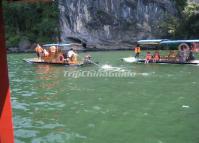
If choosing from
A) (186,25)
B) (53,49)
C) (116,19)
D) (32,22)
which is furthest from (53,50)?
(32,22)

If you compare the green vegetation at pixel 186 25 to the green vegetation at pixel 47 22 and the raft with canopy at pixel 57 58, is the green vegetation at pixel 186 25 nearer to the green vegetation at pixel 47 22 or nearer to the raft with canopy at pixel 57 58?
the green vegetation at pixel 47 22

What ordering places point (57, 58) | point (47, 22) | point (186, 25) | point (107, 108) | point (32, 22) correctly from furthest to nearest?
point (32, 22) → point (47, 22) → point (186, 25) → point (57, 58) → point (107, 108)

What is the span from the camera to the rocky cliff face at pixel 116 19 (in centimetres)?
5292

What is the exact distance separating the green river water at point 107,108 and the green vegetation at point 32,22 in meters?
32.5

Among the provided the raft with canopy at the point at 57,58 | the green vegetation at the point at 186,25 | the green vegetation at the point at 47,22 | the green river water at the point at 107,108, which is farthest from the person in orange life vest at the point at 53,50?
the green vegetation at the point at 186,25

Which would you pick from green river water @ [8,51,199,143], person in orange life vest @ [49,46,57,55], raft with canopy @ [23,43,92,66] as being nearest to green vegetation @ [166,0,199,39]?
raft with canopy @ [23,43,92,66]

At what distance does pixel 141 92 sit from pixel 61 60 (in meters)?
14.3

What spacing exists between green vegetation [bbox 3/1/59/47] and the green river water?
32.5 m

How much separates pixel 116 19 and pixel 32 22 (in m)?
12.6

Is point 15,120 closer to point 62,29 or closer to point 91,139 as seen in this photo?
point 91,139

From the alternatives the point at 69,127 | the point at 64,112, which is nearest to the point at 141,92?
the point at 64,112

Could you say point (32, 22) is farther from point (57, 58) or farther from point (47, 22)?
point (57, 58)

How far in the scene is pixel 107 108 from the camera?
47.0ft

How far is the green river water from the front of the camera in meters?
11.0
